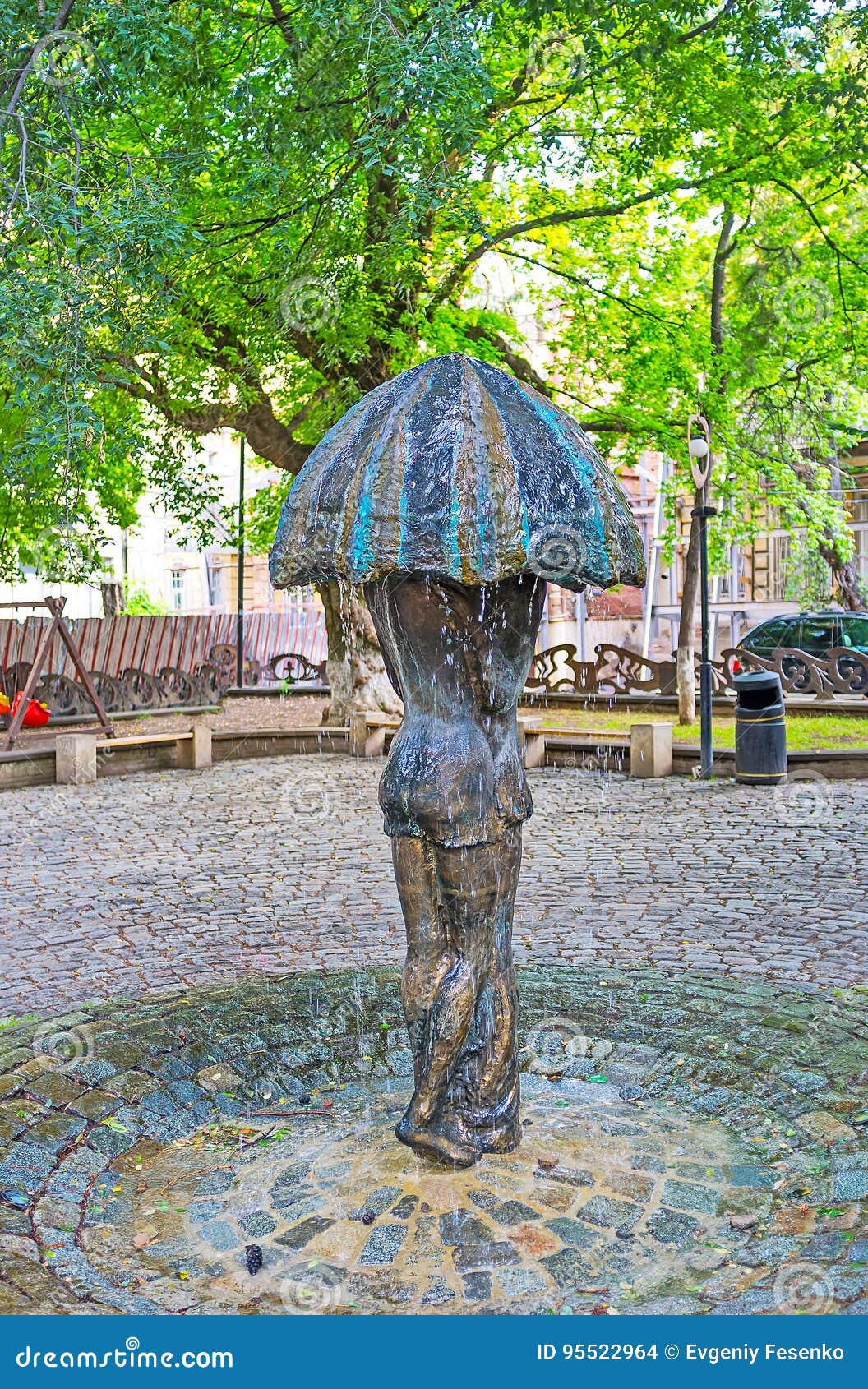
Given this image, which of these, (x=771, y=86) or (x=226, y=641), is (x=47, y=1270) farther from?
(x=226, y=641)

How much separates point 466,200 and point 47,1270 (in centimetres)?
965

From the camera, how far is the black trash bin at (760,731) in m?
12.5

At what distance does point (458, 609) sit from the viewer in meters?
3.97

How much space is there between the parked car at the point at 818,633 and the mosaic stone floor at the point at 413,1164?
16.5 meters

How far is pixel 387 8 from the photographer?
7383 millimetres

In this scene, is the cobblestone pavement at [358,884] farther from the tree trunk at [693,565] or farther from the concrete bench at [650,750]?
the tree trunk at [693,565]

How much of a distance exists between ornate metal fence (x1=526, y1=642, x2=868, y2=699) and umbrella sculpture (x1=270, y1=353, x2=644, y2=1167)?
1348 cm

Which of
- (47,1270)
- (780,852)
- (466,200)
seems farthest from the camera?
(466,200)

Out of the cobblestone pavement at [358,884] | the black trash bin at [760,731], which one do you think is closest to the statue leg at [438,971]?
the cobblestone pavement at [358,884]

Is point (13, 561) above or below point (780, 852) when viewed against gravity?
above

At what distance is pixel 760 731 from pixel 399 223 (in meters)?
6.18

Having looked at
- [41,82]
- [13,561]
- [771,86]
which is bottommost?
[13,561]

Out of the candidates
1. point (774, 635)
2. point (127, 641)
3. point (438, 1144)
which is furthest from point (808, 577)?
point (438, 1144)

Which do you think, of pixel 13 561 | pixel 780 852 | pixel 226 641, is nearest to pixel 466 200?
pixel 780 852
